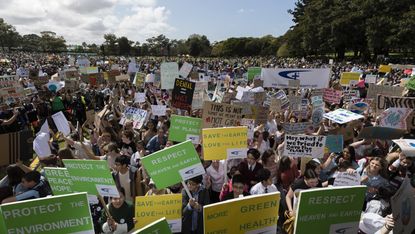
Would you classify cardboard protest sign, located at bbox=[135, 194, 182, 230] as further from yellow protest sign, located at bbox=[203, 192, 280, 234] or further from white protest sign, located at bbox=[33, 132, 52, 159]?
Answer: white protest sign, located at bbox=[33, 132, 52, 159]

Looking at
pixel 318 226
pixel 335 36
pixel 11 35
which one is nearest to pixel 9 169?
pixel 318 226

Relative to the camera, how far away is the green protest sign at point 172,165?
5184 mm

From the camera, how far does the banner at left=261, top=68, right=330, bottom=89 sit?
14375 millimetres

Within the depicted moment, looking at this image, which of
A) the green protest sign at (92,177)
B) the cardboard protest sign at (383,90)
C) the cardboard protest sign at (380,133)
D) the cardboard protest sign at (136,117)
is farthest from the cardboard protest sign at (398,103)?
the green protest sign at (92,177)

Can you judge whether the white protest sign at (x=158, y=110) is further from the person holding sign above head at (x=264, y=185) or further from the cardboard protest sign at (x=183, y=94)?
the person holding sign above head at (x=264, y=185)

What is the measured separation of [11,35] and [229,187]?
13989cm

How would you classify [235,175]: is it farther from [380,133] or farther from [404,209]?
[380,133]

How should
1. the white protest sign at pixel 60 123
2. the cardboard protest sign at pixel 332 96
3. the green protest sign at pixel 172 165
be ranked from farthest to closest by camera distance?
the cardboard protest sign at pixel 332 96, the white protest sign at pixel 60 123, the green protest sign at pixel 172 165

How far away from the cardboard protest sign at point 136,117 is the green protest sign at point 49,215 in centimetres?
717

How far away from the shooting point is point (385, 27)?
56812mm

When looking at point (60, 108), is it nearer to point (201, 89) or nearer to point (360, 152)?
point (201, 89)

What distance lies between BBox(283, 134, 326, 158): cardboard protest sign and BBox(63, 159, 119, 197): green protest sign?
343cm

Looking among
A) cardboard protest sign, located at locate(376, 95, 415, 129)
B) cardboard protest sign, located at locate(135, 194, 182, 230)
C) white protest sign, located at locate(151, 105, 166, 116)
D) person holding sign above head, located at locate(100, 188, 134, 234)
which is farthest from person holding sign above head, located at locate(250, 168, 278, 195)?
white protest sign, located at locate(151, 105, 166, 116)

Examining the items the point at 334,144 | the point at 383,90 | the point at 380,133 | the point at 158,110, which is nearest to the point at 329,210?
the point at 334,144
